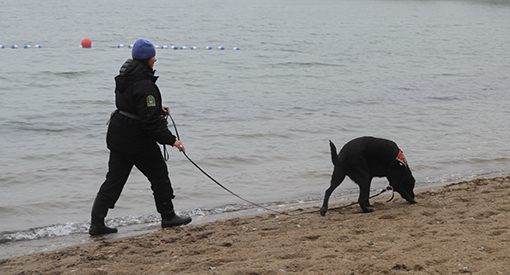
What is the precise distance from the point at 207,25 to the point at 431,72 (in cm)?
2178

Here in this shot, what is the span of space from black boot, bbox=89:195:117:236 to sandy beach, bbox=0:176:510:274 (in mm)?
118

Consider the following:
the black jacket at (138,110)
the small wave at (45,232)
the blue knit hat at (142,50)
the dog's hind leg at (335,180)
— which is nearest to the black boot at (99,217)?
the small wave at (45,232)

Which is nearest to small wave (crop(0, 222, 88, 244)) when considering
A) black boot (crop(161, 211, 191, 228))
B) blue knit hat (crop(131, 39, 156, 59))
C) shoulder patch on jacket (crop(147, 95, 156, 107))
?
black boot (crop(161, 211, 191, 228))

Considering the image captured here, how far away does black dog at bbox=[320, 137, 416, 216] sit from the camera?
5.41 m

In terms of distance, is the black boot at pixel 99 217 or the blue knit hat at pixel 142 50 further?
the black boot at pixel 99 217

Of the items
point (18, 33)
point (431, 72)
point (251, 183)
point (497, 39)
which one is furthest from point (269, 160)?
point (497, 39)

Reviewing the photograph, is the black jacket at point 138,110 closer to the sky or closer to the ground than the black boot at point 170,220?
closer to the sky

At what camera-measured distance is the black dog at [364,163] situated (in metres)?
5.41

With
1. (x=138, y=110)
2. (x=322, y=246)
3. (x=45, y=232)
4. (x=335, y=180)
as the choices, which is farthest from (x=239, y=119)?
(x=322, y=246)

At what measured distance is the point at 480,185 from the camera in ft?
21.8

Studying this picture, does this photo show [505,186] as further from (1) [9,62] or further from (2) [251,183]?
(1) [9,62]

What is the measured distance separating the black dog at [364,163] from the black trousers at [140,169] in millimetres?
1755

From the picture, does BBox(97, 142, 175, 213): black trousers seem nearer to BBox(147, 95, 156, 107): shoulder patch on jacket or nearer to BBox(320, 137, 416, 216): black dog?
BBox(147, 95, 156, 107): shoulder patch on jacket

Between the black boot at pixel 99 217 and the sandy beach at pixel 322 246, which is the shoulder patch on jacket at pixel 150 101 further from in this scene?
the sandy beach at pixel 322 246
